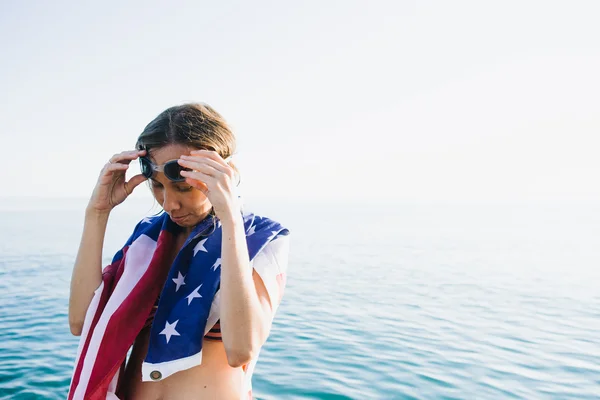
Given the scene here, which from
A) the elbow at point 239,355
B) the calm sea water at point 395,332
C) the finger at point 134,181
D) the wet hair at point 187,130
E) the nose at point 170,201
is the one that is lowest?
the calm sea water at point 395,332

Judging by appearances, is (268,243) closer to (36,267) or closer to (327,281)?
(327,281)

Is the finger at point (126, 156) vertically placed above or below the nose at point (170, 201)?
above

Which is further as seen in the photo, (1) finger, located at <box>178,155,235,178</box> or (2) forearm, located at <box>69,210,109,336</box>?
(2) forearm, located at <box>69,210,109,336</box>

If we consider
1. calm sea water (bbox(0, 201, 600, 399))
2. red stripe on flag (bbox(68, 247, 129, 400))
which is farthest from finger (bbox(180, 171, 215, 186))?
calm sea water (bbox(0, 201, 600, 399))

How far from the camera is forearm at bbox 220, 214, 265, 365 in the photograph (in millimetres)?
1972

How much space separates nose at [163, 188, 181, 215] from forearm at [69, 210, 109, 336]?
1.41 ft

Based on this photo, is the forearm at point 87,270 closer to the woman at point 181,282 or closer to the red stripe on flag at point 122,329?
the woman at point 181,282

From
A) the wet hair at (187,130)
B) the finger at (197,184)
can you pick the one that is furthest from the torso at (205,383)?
the wet hair at (187,130)

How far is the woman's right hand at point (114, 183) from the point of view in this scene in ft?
8.05

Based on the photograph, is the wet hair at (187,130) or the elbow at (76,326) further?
the elbow at (76,326)

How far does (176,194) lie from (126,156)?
355 millimetres

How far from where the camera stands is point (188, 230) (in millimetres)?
2676

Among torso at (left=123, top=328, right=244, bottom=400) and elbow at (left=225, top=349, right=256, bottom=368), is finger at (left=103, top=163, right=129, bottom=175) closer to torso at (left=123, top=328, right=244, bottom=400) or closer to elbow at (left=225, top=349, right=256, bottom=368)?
torso at (left=123, top=328, right=244, bottom=400)

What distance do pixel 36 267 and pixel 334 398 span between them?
635 inches
